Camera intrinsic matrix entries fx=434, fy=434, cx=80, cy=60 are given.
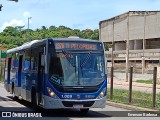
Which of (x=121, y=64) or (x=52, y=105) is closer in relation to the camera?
(x=52, y=105)

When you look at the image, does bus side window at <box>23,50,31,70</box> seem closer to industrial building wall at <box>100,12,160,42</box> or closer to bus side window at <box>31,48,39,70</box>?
bus side window at <box>31,48,39,70</box>

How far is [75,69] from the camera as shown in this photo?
15969mm

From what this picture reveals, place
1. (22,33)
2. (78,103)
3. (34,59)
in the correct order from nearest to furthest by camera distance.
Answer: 1. (78,103)
2. (34,59)
3. (22,33)

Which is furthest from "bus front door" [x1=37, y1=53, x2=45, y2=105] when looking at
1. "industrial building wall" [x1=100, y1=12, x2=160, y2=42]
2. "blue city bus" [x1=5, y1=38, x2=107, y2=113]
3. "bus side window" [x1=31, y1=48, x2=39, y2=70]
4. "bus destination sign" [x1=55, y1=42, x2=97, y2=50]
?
"industrial building wall" [x1=100, y1=12, x2=160, y2=42]

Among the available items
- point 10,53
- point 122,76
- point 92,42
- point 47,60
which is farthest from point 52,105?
point 122,76

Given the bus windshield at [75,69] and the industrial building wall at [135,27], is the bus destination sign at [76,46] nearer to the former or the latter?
the bus windshield at [75,69]

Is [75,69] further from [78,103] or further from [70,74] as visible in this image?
[78,103]

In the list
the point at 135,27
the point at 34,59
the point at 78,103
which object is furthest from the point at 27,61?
the point at 135,27

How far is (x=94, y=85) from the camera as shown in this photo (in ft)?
52.7

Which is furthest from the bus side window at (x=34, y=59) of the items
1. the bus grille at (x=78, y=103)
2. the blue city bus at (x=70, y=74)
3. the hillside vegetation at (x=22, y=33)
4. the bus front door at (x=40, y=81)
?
the hillside vegetation at (x=22, y=33)

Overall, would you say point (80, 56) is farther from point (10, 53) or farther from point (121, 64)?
point (121, 64)

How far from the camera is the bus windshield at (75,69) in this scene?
15.8 metres

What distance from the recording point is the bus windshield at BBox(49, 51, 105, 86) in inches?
623

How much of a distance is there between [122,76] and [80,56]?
1975 inches
